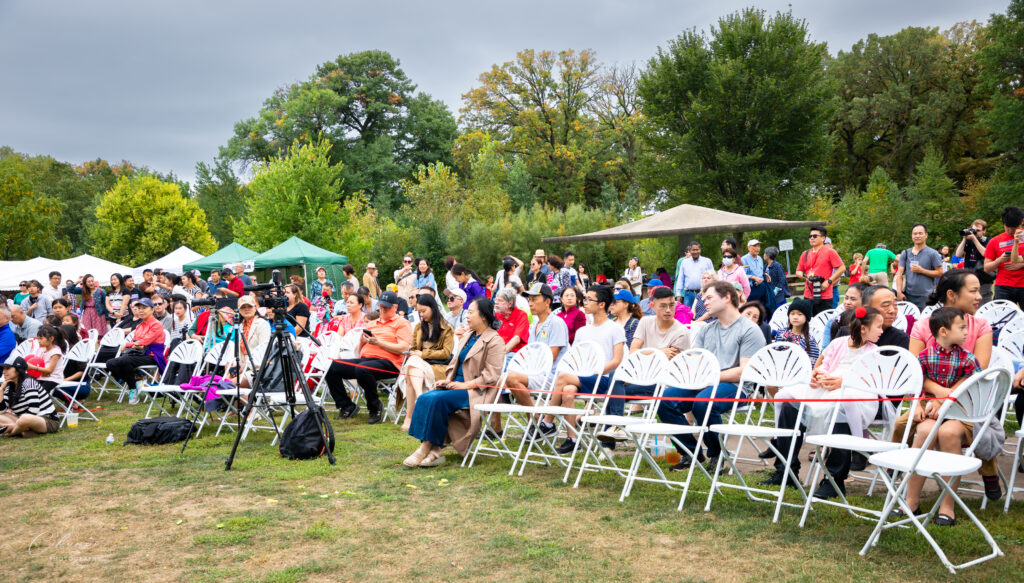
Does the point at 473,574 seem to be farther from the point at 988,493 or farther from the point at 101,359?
the point at 101,359

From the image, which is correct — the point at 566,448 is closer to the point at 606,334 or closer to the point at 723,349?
the point at 606,334

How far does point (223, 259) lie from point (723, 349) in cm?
2095

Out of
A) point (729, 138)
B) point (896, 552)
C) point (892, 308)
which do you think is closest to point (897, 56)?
point (729, 138)

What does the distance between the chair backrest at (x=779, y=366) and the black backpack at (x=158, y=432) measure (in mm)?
5507

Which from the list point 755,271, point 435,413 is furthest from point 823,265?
point 435,413

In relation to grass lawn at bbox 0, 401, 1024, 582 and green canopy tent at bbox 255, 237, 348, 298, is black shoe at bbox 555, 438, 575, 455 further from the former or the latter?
green canopy tent at bbox 255, 237, 348, 298

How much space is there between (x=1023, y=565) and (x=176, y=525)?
466cm

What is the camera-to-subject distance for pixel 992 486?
13.9 ft

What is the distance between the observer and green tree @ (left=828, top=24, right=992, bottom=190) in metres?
33.7

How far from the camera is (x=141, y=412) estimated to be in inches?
372

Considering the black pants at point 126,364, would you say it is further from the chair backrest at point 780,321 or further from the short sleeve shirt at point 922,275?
the short sleeve shirt at point 922,275

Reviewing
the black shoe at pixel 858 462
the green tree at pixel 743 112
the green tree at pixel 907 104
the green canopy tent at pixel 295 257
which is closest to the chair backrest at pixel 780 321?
the black shoe at pixel 858 462

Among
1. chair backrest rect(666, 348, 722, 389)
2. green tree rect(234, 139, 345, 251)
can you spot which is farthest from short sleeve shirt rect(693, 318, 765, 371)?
green tree rect(234, 139, 345, 251)

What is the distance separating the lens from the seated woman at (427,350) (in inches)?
287
